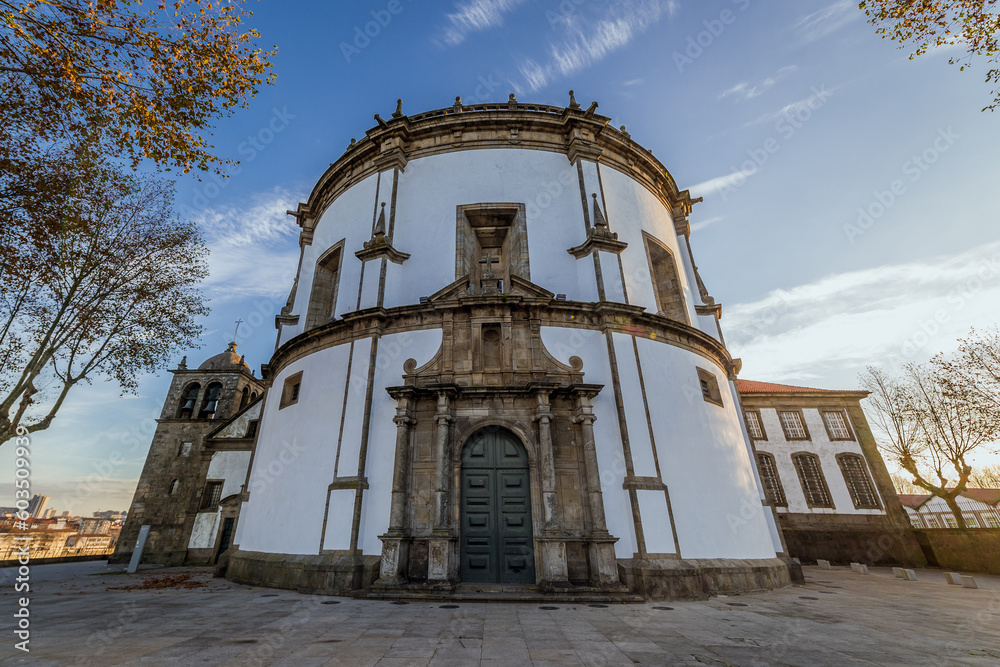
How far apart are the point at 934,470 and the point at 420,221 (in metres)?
28.0

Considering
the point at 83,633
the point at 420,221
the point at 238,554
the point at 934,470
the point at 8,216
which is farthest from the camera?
the point at 934,470

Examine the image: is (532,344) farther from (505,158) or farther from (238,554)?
(238,554)

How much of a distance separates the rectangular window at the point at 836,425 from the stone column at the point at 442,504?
25.1m

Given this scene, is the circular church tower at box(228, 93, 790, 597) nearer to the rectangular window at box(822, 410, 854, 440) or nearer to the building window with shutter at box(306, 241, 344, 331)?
the building window with shutter at box(306, 241, 344, 331)

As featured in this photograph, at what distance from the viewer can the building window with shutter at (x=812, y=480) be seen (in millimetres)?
22703

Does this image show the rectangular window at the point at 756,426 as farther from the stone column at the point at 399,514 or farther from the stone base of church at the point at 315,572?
the stone base of church at the point at 315,572

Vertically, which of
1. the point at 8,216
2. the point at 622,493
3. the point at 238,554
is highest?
the point at 8,216

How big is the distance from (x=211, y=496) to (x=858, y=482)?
33772 millimetres

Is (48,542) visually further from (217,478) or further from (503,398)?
(503,398)

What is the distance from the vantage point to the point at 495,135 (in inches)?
549

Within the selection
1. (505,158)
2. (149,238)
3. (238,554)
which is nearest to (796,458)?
(505,158)

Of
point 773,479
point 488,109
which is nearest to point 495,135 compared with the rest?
point 488,109

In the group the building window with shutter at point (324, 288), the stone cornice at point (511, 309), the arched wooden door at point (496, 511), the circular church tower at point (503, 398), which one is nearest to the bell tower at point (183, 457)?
the circular church tower at point (503, 398)

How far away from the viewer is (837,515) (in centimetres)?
2216
